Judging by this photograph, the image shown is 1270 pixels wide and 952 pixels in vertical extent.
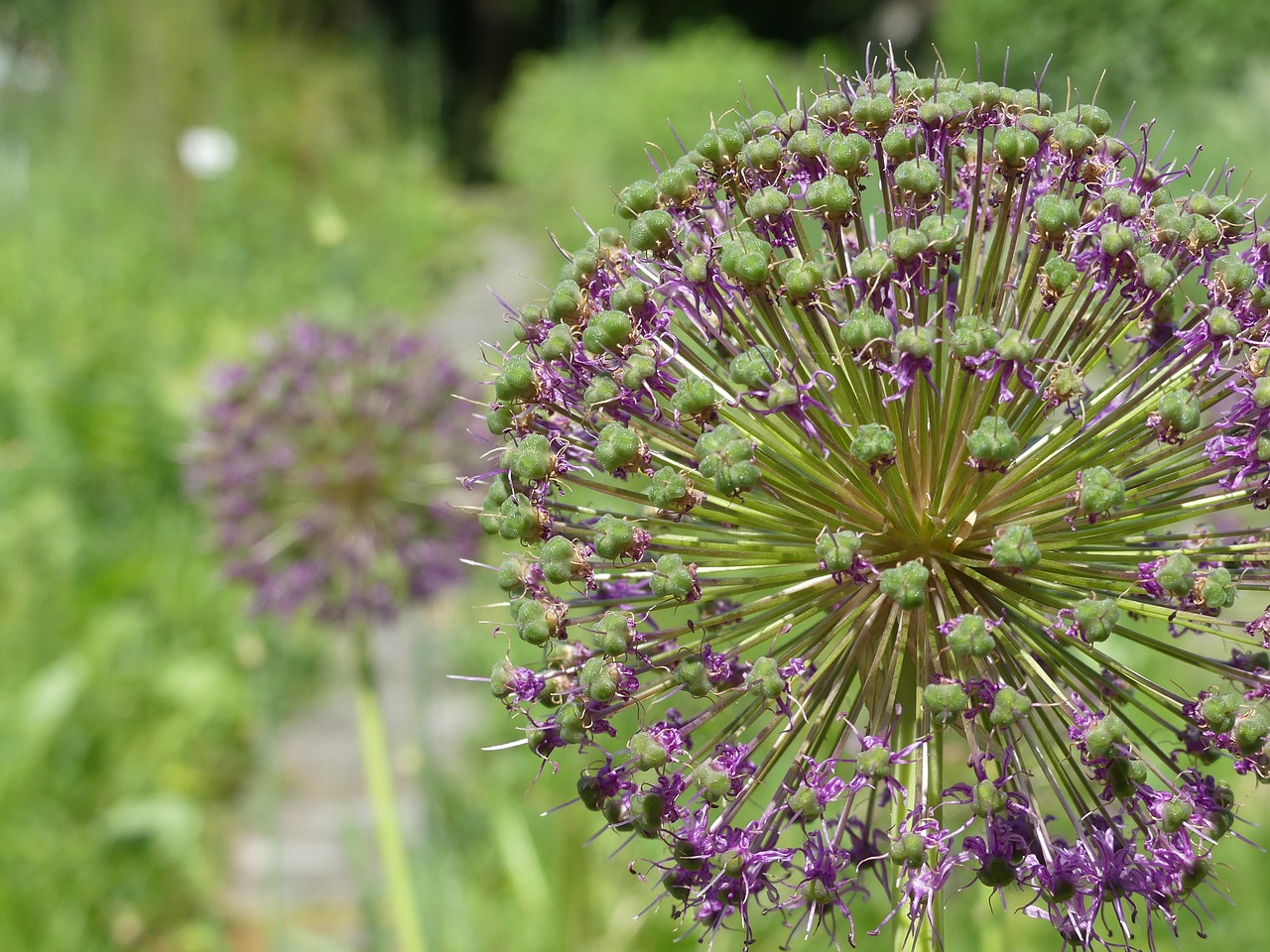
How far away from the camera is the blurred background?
5.45 meters

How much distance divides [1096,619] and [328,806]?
6.72 meters

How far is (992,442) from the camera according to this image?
1.59 m

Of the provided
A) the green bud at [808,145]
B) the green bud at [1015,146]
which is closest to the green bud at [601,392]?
the green bud at [808,145]

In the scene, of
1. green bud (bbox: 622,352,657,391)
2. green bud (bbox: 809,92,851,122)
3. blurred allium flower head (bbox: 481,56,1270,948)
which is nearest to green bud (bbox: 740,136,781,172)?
blurred allium flower head (bbox: 481,56,1270,948)

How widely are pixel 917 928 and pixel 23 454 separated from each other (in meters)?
8.69

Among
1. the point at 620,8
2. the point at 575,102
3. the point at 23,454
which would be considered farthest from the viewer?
the point at 620,8

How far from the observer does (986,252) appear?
1.90 metres

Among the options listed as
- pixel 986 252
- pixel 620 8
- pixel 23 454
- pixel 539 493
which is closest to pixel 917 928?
pixel 539 493

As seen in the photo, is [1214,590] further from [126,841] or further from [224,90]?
[224,90]

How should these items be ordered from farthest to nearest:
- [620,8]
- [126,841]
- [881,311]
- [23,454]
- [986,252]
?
[620,8] < [23,454] < [126,841] < [986,252] < [881,311]

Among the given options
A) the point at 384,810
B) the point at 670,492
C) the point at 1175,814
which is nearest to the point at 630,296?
the point at 670,492

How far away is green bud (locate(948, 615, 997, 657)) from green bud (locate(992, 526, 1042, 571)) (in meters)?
0.09

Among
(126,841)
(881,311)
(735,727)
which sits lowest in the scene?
(126,841)

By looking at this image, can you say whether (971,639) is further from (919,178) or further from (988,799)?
(919,178)
